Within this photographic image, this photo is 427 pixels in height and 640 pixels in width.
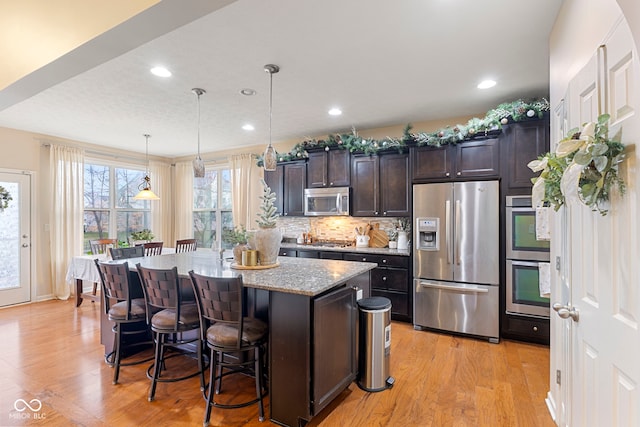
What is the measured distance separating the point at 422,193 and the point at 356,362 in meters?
2.23

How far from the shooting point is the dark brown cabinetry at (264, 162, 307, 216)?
17.1 feet

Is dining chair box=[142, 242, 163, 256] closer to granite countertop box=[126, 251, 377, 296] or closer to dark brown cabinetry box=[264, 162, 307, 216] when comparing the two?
granite countertop box=[126, 251, 377, 296]

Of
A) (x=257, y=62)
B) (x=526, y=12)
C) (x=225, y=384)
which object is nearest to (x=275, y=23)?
(x=257, y=62)

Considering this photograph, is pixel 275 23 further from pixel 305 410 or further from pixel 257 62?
pixel 305 410

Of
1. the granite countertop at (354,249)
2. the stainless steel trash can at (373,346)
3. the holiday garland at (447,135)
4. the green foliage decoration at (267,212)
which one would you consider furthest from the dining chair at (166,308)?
the holiday garland at (447,135)

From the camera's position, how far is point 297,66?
290 centimetres

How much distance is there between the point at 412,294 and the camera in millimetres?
4031

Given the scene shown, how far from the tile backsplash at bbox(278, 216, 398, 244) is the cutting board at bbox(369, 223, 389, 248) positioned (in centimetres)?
7

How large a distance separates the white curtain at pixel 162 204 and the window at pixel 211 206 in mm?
658

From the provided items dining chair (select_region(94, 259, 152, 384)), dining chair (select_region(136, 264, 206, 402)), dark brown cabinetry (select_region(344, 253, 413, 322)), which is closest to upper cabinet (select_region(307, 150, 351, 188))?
dark brown cabinetry (select_region(344, 253, 413, 322))

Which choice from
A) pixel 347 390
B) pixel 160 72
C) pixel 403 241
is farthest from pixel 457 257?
pixel 160 72

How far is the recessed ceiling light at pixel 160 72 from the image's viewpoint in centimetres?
295

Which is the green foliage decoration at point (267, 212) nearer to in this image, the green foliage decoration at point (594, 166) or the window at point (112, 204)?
the green foliage decoration at point (594, 166)

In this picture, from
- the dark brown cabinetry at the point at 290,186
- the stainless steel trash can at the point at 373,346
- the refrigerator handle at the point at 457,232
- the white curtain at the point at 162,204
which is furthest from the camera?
the white curtain at the point at 162,204
